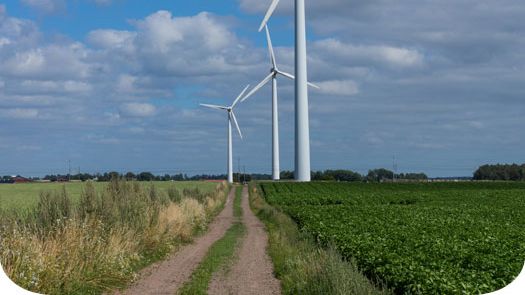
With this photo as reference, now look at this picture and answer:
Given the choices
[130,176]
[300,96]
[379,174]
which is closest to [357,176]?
[379,174]

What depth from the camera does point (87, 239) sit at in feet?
55.8

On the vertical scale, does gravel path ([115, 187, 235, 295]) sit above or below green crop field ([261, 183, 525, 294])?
below

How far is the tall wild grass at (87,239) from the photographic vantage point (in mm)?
13148

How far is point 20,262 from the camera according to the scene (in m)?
12.7

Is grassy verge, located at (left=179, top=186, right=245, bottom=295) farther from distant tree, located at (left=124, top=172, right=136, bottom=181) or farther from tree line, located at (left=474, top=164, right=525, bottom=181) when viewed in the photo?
tree line, located at (left=474, top=164, right=525, bottom=181)

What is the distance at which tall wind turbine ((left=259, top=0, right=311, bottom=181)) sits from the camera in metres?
60.8

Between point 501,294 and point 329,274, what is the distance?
381 cm

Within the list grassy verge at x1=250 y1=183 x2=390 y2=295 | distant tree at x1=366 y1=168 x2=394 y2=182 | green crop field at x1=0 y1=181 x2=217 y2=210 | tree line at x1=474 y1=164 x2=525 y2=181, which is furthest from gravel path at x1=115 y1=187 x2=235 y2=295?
distant tree at x1=366 y1=168 x2=394 y2=182

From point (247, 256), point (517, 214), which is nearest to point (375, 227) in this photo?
point (247, 256)

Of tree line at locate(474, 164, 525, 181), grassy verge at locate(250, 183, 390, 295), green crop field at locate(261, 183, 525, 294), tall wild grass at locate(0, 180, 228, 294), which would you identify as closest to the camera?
green crop field at locate(261, 183, 525, 294)

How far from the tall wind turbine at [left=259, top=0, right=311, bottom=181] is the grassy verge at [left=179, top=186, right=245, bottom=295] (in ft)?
109

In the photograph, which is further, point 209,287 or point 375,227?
point 375,227

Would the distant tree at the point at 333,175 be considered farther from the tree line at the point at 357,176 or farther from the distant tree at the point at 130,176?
the distant tree at the point at 130,176

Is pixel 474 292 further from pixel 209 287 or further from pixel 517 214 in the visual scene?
pixel 517 214
